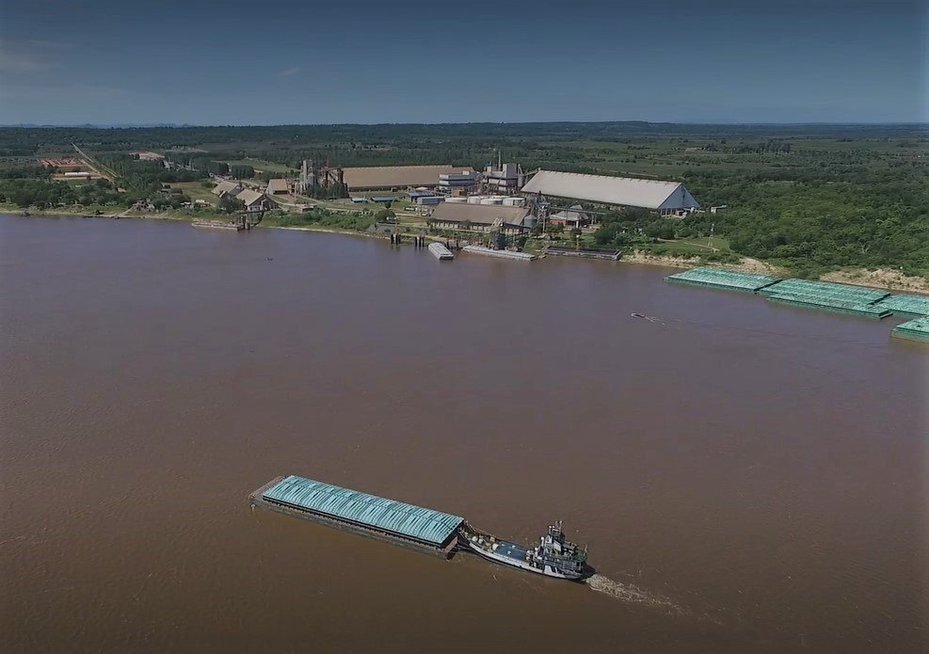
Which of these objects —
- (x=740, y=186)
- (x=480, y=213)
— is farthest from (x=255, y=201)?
(x=740, y=186)

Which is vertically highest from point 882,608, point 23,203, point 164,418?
point 23,203

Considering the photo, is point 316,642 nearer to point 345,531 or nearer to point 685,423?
point 345,531

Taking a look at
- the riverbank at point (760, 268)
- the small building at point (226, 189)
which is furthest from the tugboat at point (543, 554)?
the small building at point (226, 189)

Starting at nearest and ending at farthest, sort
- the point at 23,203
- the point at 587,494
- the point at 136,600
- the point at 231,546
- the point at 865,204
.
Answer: the point at 136,600
the point at 231,546
the point at 587,494
the point at 865,204
the point at 23,203

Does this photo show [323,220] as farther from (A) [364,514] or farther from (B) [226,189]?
(A) [364,514]

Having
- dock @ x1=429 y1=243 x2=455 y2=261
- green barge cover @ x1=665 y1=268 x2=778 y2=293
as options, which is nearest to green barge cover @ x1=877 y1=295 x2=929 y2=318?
green barge cover @ x1=665 y1=268 x2=778 y2=293

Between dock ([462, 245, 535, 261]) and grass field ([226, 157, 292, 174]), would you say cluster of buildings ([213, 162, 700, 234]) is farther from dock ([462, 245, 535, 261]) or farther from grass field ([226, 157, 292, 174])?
grass field ([226, 157, 292, 174])

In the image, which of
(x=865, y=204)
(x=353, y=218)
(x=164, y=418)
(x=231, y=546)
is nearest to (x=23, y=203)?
(x=353, y=218)
